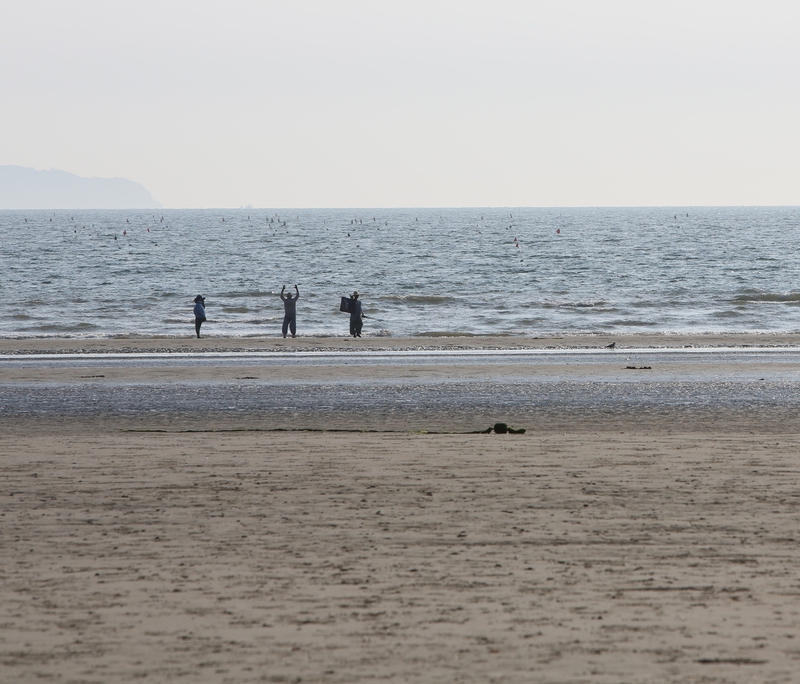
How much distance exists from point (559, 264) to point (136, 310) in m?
39.1

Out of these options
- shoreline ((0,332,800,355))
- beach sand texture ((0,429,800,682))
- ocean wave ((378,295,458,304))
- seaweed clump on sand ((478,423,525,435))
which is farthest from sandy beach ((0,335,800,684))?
ocean wave ((378,295,458,304))

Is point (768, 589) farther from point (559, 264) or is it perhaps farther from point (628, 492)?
point (559, 264)

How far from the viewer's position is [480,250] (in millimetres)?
90312

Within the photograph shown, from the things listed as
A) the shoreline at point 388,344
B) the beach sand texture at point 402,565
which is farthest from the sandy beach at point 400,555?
the shoreline at point 388,344

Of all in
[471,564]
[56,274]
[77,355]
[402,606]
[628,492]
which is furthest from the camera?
[56,274]

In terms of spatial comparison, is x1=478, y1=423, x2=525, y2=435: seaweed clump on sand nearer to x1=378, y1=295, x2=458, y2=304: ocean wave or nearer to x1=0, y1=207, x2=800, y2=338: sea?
x1=0, y1=207, x2=800, y2=338: sea

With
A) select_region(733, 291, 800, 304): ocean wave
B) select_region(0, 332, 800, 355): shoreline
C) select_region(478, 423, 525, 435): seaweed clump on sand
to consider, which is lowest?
select_region(0, 332, 800, 355): shoreline

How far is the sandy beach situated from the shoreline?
1332 centimetres

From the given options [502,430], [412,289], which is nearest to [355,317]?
[502,430]

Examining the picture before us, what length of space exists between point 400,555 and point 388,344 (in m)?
21.1

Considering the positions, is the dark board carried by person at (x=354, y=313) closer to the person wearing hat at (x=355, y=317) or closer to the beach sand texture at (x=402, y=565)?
the person wearing hat at (x=355, y=317)

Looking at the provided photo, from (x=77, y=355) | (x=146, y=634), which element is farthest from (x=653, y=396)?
(x=77, y=355)

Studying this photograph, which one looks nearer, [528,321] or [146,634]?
[146,634]

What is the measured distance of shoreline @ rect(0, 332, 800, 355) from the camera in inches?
1030
